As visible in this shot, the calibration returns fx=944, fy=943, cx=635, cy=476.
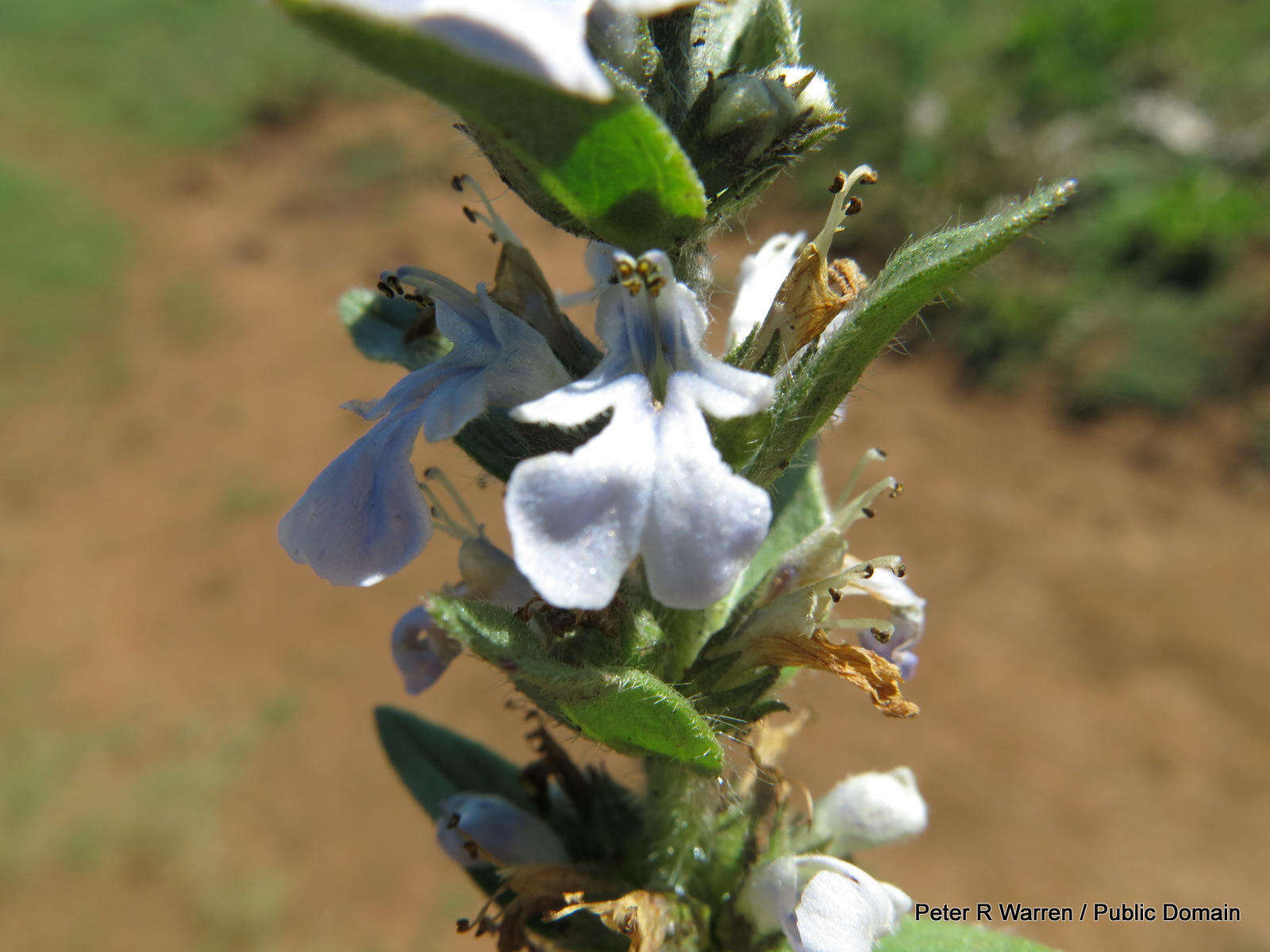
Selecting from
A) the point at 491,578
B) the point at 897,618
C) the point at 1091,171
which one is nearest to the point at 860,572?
the point at 897,618

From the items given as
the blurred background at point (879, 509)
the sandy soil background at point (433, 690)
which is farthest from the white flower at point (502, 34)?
the sandy soil background at point (433, 690)

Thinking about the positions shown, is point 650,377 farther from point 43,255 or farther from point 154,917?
point 43,255

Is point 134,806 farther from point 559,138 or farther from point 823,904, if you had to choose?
point 559,138

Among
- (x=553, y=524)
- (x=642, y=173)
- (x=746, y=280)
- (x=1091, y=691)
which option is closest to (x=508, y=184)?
(x=642, y=173)

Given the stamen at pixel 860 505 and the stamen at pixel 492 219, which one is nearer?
the stamen at pixel 492 219

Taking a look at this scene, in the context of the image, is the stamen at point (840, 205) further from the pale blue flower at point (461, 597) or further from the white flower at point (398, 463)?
the pale blue flower at point (461, 597)

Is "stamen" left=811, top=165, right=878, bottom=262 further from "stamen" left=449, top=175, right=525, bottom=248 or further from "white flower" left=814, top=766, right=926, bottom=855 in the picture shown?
"white flower" left=814, top=766, right=926, bottom=855
